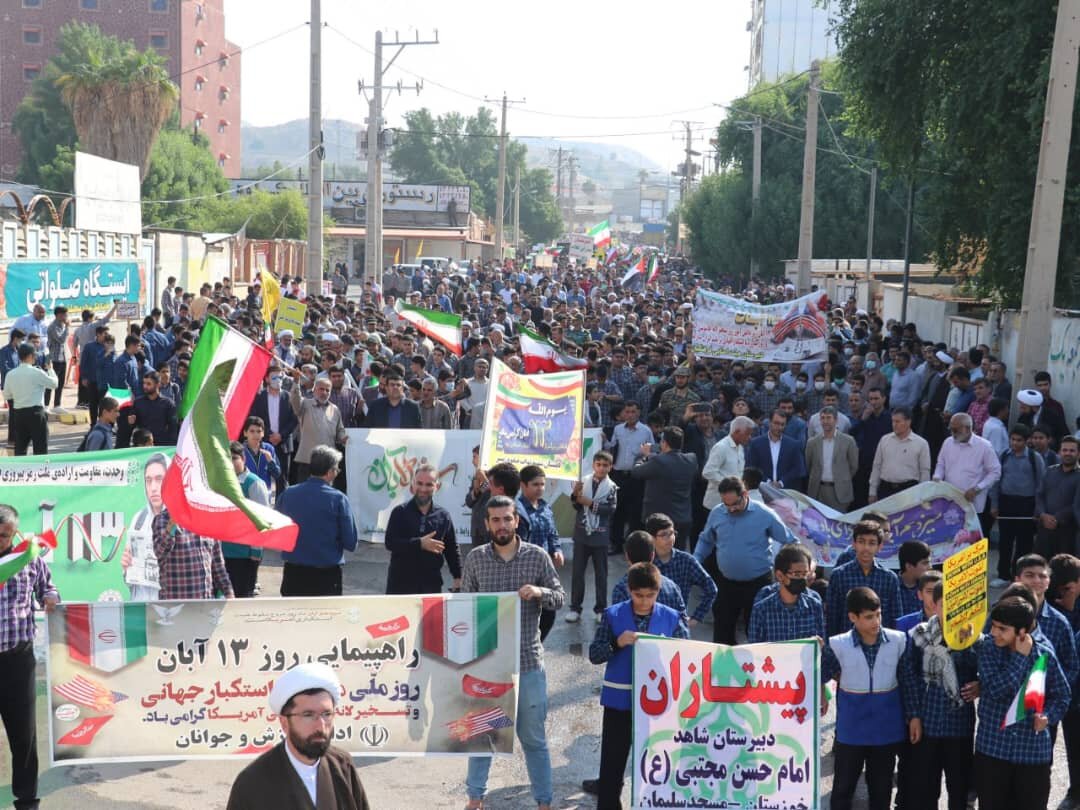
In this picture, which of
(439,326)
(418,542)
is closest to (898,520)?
(418,542)

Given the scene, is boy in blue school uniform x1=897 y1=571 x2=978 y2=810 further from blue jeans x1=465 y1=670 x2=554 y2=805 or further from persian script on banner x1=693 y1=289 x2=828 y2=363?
persian script on banner x1=693 y1=289 x2=828 y2=363

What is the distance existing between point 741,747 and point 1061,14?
31.4ft

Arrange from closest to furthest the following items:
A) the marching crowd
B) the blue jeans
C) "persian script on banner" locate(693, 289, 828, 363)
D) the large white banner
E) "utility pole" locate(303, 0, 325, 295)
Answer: the marching crowd < the blue jeans < the large white banner < "persian script on banner" locate(693, 289, 828, 363) < "utility pole" locate(303, 0, 325, 295)

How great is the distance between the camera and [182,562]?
→ 7.75 metres

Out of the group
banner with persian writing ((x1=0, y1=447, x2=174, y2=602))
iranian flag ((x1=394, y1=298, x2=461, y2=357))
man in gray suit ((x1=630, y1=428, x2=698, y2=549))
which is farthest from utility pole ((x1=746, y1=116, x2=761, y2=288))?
banner with persian writing ((x1=0, y1=447, x2=174, y2=602))

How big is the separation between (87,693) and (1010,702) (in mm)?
4387

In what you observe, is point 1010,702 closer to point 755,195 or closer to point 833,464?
point 833,464

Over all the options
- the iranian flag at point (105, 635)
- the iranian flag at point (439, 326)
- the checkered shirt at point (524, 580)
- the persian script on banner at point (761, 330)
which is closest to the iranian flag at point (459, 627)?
the checkered shirt at point (524, 580)

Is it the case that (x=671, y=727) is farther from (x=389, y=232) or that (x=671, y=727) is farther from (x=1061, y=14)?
(x=389, y=232)

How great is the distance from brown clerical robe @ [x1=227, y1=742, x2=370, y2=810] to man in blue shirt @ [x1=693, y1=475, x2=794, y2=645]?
16.2ft

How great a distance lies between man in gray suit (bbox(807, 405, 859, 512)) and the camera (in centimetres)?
1209

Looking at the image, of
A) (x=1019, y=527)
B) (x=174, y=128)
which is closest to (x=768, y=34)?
(x=174, y=128)

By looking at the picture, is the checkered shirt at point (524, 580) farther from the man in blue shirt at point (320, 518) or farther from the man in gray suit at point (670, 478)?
the man in gray suit at point (670, 478)

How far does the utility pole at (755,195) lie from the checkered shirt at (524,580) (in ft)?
136
